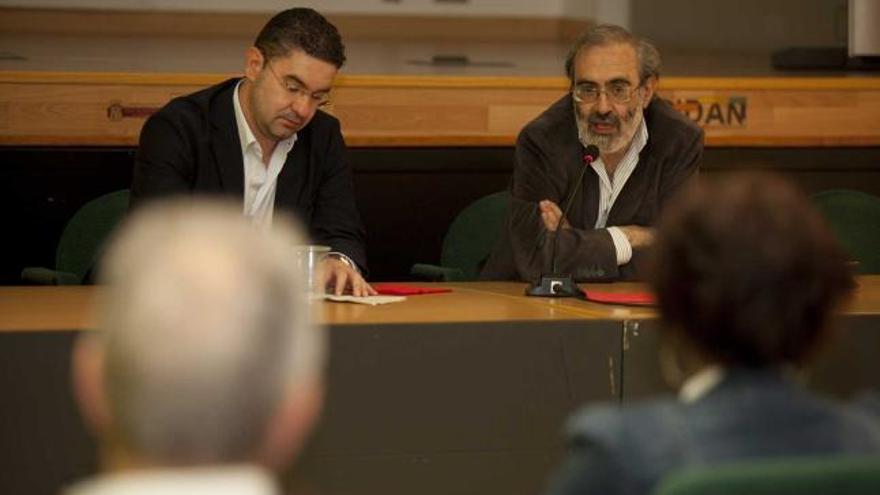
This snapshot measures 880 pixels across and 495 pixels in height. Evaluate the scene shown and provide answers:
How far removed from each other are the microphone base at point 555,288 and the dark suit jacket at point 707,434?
216 cm

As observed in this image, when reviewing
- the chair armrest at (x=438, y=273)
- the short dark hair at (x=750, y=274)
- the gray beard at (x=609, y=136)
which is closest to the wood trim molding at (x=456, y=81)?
the chair armrest at (x=438, y=273)

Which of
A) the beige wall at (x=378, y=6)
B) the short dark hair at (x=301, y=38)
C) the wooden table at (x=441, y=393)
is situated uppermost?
the beige wall at (x=378, y=6)

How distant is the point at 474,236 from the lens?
5.21m

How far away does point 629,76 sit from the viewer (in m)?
4.60

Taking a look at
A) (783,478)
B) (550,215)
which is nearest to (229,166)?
(550,215)

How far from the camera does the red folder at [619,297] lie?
142 inches

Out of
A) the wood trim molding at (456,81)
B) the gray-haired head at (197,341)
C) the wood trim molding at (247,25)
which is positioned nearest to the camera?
the gray-haired head at (197,341)

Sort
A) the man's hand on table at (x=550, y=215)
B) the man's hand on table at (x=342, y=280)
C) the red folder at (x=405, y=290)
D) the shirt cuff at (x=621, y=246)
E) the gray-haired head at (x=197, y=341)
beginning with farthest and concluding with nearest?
the shirt cuff at (x=621, y=246), the man's hand on table at (x=550, y=215), the red folder at (x=405, y=290), the man's hand on table at (x=342, y=280), the gray-haired head at (x=197, y=341)

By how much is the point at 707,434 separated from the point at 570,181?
2.97 meters

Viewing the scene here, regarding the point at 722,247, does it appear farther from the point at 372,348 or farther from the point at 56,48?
the point at 56,48

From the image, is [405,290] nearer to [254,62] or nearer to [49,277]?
[254,62]

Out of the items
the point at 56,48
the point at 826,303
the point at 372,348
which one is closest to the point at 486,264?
the point at 372,348

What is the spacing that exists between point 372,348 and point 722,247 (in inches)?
59.6

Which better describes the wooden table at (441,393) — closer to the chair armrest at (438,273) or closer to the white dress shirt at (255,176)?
the white dress shirt at (255,176)
